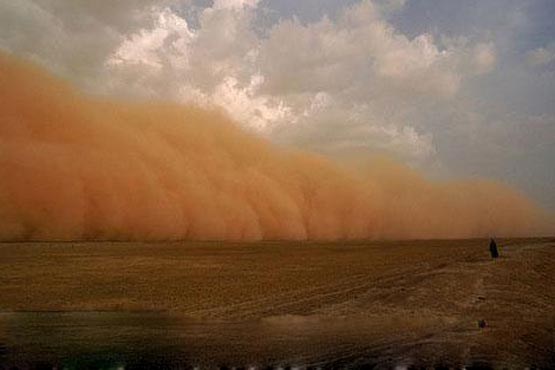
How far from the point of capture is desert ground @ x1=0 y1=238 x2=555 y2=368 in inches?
391

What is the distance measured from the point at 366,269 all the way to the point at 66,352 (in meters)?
20.3

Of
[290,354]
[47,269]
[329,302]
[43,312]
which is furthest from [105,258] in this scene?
[290,354]

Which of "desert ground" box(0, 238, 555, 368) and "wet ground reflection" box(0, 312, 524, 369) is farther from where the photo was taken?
"desert ground" box(0, 238, 555, 368)

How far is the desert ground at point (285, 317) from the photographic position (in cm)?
992

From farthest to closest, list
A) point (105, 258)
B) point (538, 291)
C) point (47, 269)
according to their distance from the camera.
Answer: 1. point (105, 258)
2. point (47, 269)
3. point (538, 291)

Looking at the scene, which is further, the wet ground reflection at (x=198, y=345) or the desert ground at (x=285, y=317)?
the desert ground at (x=285, y=317)

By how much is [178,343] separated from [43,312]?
26.4 feet

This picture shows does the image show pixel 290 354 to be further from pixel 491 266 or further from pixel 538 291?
pixel 491 266

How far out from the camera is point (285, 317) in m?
15.2

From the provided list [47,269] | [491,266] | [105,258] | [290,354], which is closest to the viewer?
[290,354]

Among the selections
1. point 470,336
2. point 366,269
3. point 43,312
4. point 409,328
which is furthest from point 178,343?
point 366,269

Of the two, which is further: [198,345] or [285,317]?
[285,317]

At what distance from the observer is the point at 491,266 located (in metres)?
26.2

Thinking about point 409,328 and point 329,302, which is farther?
point 329,302
